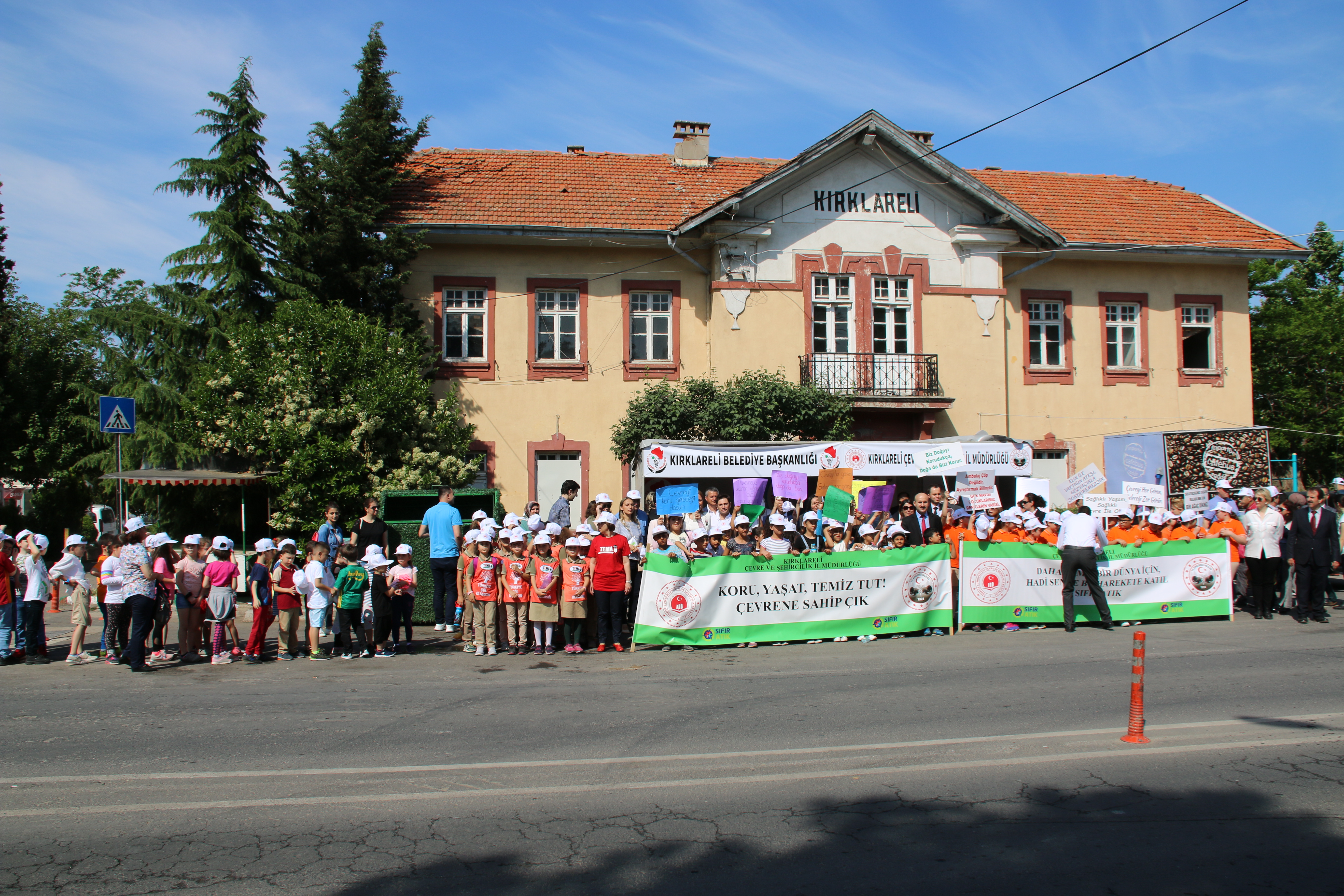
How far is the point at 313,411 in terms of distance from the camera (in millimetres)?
17047

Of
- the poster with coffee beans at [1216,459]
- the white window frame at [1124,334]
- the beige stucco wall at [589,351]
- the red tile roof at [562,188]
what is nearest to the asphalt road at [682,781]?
the poster with coffee beans at [1216,459]

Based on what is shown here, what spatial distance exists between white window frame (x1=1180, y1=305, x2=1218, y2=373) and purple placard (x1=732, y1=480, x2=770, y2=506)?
13821 millimetres

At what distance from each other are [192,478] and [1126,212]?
22.8 m

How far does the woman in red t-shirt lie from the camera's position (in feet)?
37.7

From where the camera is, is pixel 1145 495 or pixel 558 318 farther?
pixel 558 318

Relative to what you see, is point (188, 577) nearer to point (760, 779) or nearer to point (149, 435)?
point (760, 779)

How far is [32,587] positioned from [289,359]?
23.5ft

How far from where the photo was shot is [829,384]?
2186 centimetres

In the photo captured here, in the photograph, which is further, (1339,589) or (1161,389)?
(1161,389)

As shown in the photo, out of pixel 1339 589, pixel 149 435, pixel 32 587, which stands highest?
pixel 149 435

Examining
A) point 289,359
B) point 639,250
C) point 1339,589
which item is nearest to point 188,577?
point 289,359

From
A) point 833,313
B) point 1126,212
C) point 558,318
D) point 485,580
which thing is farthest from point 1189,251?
point 485,580

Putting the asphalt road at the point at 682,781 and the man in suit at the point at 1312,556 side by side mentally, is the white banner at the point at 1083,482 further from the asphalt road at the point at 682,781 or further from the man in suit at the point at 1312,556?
the asphalt road at the point at 682,781

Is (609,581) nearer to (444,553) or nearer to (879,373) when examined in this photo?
(444,553)
